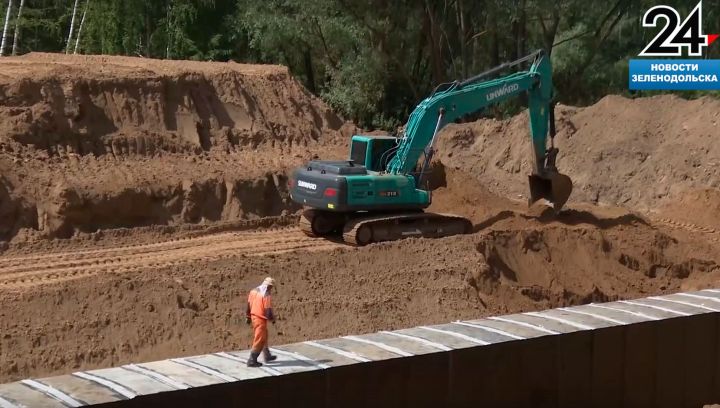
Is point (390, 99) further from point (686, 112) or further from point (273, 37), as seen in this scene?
point (686, 112)

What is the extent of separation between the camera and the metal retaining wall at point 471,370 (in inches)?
302

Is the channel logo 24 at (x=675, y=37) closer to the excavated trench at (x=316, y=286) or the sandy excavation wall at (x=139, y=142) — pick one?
the sandy excavation wall at (x=139, y=142)

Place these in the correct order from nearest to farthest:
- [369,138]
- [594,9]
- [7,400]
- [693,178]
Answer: [7,400]
[369,138]
[693,178]
[594,9]

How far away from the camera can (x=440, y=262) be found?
52.3 ft

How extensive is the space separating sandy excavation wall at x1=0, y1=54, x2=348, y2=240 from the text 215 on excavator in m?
2.48

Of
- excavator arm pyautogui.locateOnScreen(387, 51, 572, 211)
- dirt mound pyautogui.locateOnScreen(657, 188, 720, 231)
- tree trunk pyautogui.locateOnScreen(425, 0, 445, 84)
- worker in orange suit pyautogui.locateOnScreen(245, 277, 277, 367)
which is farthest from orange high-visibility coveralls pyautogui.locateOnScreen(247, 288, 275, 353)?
tree trunk pyautogui.locateOnScreen(425, 0, 445, 84)

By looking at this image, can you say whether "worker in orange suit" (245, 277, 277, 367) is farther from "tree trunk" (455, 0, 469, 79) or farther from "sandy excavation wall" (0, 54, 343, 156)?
"tree trunk" (455, 0, 469, 79)

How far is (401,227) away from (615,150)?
28.4ft

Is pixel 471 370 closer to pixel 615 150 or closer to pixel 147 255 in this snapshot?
pixel 147 255

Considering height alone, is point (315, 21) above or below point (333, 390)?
above

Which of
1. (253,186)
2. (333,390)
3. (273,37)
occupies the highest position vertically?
(273,37)

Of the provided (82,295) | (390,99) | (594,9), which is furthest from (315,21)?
(82,295)

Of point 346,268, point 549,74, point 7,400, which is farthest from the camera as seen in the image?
point 549,74

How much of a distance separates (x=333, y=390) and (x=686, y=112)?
729 inches
